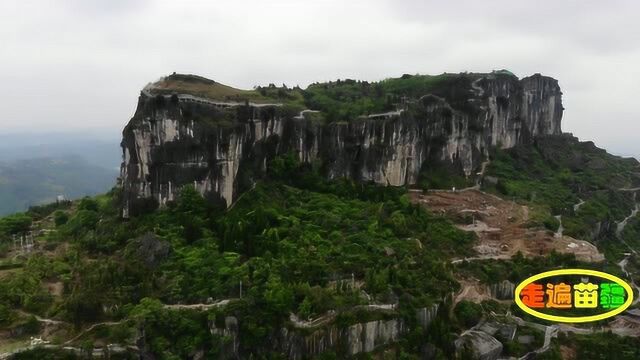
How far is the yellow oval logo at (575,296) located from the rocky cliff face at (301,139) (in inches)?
950

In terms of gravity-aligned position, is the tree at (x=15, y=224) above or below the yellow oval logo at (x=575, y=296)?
above

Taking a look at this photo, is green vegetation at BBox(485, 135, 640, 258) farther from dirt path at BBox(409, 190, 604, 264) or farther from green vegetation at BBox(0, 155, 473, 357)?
green vegetation at BBox(0, 155, 473, 357)

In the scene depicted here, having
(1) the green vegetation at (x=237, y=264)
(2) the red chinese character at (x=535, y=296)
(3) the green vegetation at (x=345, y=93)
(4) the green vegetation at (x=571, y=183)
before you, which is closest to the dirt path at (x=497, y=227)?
(4) the green vegetation at (x=571, y=183)

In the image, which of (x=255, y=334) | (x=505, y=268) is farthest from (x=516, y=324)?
(x=255, y=334)

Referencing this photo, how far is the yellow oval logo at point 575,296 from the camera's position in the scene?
121 feet

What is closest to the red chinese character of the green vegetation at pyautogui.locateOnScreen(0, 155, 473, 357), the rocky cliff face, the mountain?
the mountain

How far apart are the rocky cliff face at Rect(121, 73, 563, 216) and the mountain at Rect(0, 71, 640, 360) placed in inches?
7.7

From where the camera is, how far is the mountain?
3391 centimetres

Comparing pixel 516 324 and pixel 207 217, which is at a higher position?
pixel 207 217

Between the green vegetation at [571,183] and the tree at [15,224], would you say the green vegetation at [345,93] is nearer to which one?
the green vegetation at [571,183]

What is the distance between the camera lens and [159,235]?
42.1 metres

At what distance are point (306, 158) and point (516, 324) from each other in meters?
28.2

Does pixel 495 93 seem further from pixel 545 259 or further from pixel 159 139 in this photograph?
pixel 159 139

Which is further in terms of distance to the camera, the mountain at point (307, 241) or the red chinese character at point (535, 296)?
the red chinese character at point (535, 296)
